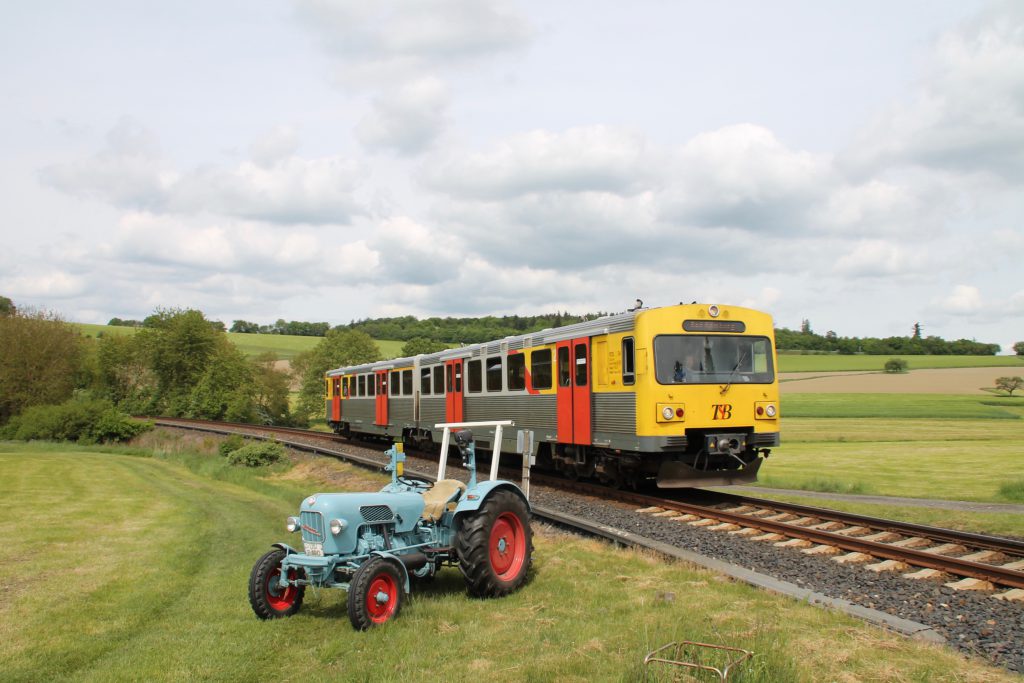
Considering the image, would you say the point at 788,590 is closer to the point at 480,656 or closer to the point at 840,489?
the point at 480,656

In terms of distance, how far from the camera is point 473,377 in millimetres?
20859

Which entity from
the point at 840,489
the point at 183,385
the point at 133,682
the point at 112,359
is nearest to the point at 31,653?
the point at 133,682

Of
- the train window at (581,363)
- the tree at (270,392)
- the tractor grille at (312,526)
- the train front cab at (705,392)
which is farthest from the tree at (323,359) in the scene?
the tractor grille at (312,526)

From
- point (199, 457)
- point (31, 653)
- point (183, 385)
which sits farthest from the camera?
point (183, 385)

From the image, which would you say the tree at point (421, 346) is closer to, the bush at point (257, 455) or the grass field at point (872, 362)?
the grass field at point (872, 362)

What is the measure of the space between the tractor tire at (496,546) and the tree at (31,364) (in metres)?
50.0

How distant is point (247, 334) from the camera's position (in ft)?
367

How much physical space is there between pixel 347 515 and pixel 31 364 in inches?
1995

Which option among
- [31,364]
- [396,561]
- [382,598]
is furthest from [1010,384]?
[31,364]

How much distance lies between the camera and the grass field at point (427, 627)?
5465mm

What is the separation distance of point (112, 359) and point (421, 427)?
54175mm

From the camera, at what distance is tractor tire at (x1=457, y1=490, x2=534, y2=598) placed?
7.38m

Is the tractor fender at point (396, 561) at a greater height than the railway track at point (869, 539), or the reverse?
the tractor fender at point (396, 561)

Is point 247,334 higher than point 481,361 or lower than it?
higher
